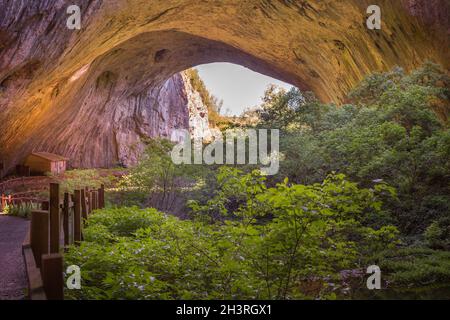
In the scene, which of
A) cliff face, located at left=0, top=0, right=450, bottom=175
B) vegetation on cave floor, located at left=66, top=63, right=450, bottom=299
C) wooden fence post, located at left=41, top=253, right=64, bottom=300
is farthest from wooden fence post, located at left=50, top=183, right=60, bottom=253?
cliff face, located at left=0, top=0, right=450, bottom=175

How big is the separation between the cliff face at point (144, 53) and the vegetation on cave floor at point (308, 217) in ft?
12.4

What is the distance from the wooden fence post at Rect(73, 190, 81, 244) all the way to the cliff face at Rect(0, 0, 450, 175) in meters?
7.30

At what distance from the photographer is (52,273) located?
2.98m

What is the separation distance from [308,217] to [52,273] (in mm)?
3160

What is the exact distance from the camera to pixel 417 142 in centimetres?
1063

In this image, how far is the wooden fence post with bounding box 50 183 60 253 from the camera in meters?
4.84

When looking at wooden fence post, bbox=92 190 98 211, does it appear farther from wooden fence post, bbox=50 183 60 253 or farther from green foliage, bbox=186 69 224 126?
green foliage, bbox=186 69 224 126

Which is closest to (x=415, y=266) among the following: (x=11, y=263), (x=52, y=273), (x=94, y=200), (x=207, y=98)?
(x=11, y=263)

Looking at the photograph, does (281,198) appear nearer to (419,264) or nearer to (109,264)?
(109,264)

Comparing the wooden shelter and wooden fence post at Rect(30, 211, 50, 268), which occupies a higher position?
the wooden shelter

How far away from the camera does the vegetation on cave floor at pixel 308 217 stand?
5.33m

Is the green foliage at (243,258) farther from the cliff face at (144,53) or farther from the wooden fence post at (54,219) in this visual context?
the cliff face at (144,53)

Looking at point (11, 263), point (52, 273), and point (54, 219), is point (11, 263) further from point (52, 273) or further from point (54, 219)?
point (52, 273)

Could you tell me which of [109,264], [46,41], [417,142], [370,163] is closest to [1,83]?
[46,41]
